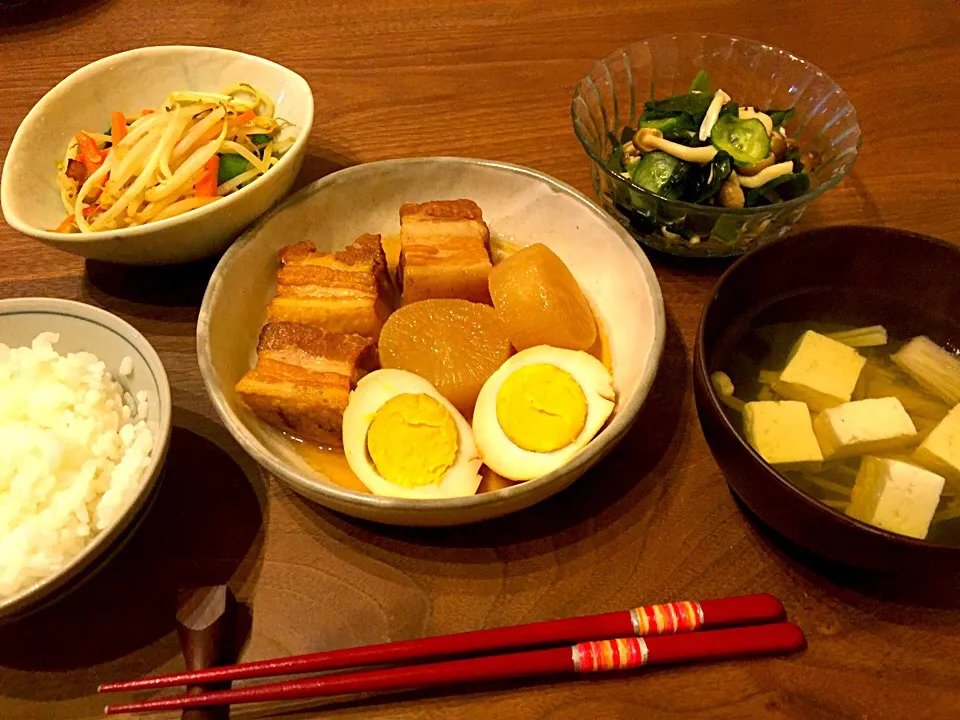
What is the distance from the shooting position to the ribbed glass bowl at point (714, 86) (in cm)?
172

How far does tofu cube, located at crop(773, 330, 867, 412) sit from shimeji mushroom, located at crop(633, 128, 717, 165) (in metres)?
0.52

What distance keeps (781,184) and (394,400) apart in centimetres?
110

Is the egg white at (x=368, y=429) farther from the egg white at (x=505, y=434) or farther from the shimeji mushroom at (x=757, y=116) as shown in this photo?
the shimeji mushroom at (x=757, y=116)

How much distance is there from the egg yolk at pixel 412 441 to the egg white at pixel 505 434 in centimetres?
7

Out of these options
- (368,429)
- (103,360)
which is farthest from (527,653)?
(103,360)

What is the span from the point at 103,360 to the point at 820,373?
4.87 feet

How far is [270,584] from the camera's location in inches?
53.1

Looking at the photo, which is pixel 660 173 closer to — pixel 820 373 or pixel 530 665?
pixel 820 373

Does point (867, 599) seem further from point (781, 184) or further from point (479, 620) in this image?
point (781, 184)

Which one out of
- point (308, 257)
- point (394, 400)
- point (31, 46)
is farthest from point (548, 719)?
point (31, 46)

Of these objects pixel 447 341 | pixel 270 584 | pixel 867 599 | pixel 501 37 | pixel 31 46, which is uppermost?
pixel 501 37

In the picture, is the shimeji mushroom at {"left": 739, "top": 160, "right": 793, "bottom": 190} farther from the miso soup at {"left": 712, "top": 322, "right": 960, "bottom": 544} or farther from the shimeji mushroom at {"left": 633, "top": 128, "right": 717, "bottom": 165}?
the miso soup at {"left": 712, "top": 322, "right": 960, "bottom": 544}

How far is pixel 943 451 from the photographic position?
1.29m

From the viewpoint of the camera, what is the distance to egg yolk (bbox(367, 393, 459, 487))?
4.69 feet
